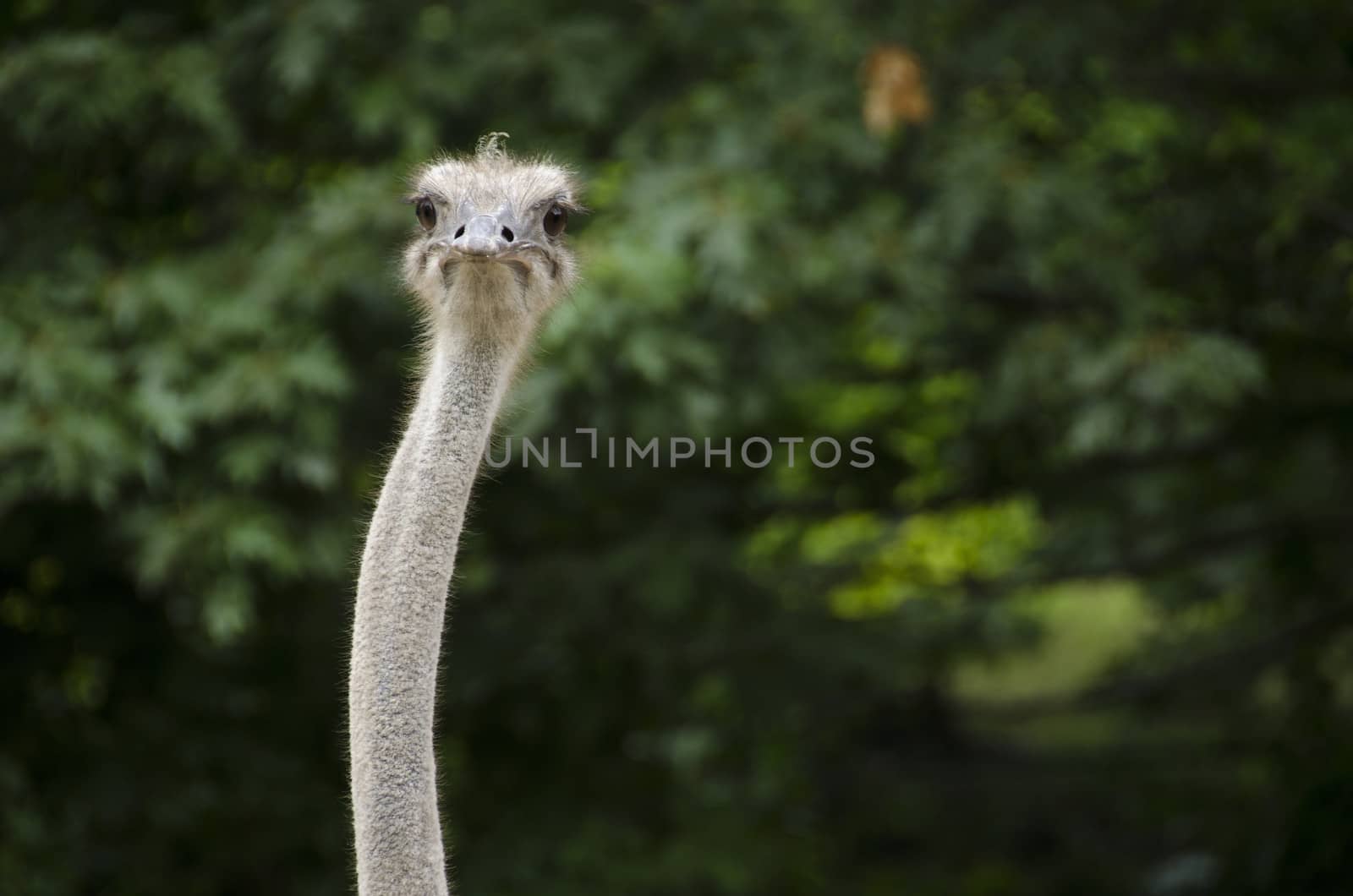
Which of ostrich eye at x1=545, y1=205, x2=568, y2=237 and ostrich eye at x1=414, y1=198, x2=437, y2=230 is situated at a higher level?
ostrich eye at x1=545, y1=205, x2=568, y2=237

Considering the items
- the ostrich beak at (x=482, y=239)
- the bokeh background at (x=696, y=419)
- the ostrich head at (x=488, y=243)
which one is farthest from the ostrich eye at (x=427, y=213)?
the bokeh background at (x=696, y=419)

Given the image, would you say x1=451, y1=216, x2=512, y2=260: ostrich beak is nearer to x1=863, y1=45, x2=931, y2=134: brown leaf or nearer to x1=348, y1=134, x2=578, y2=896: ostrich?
x1=348, y1=134, x2=578, y2=896: ostrich

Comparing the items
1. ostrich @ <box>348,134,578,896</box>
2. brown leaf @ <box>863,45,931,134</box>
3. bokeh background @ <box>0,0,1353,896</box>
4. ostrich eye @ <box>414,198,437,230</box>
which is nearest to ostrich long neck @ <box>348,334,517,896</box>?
ostrich @ <box>348,134,578,896</box>

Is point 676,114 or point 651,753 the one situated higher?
point 676,114

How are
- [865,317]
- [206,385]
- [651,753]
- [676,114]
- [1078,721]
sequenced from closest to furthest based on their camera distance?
[206,385] < [676,114] < [865,317] < [651,753] < [1078,721]

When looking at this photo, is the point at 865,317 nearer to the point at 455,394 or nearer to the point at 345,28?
the point at 345,28

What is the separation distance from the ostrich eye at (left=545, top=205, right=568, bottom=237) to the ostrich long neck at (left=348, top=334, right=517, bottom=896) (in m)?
0.55

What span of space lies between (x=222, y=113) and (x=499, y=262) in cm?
245

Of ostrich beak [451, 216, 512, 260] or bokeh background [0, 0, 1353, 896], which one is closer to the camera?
ostrich beak [451, 216, 512, 260]

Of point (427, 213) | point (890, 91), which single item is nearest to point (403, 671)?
point (427, 213)

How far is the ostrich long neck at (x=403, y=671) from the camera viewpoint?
2174 millimetres

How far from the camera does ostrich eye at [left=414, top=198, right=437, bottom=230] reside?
2613mm

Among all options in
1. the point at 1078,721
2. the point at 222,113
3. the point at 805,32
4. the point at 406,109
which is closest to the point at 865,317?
the point at 805,32

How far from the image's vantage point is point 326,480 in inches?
178
